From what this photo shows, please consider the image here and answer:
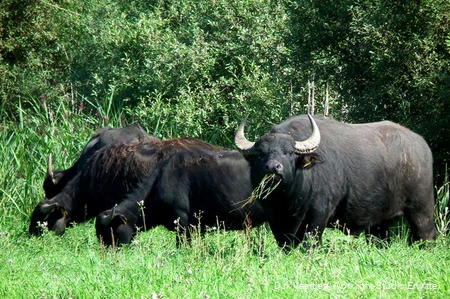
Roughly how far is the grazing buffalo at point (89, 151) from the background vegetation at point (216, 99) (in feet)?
2.19

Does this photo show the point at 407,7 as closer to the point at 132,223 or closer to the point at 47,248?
the point at 132,223

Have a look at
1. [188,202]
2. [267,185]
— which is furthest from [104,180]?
[267,185]

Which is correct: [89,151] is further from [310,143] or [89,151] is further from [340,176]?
[310,143]

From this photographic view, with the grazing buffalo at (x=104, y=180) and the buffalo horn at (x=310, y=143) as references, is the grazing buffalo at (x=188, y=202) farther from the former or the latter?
the buffalo horn at (x=310, y=143)

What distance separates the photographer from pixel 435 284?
6.17 m

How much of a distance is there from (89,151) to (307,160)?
16.7 feet

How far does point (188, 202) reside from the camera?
35.1 ft

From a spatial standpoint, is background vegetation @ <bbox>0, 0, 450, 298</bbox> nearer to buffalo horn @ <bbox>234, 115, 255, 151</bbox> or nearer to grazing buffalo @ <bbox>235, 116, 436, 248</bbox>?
grazing buffalo @ <bbox>235, 116, 436, 248</bbox>

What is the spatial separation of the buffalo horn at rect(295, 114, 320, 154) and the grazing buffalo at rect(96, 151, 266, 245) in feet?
5.07

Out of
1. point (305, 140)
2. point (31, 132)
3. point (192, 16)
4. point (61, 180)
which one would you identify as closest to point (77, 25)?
point (192, 16)

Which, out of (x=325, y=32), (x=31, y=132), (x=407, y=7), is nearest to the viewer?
(x=407, y=7)

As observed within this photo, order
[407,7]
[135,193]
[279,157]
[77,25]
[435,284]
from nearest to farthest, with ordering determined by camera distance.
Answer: [435,284], [279,157], [135,193], [407,7], [77,25]

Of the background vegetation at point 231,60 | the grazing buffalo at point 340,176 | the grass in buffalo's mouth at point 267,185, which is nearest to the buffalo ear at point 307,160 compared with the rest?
the grazing buffalo at point 340,176

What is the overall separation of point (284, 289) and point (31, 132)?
9541mm
